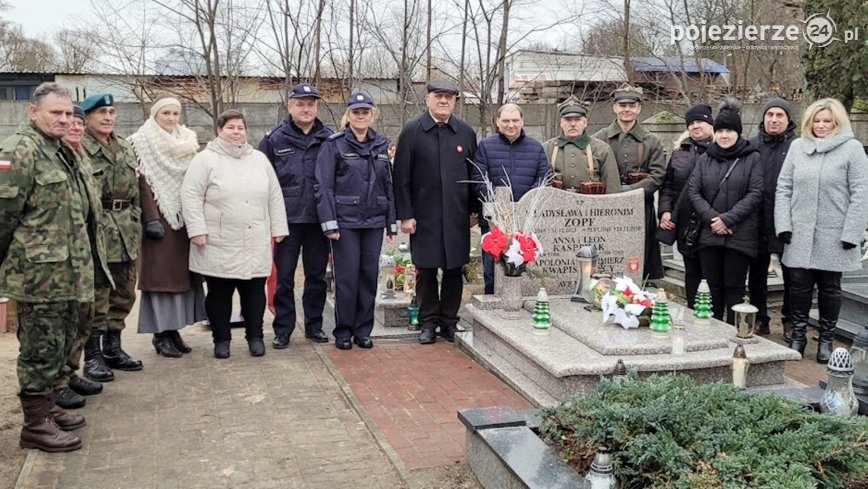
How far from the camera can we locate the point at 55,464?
13.6 ft

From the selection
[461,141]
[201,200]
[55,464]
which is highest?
[461,141]

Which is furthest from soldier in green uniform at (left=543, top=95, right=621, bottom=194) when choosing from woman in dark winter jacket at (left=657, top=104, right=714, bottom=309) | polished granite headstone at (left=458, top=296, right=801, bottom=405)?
polished granite headstone at (left=458, top=296, right=801, bottom=405)

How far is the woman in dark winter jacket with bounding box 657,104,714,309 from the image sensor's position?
21.6 ft

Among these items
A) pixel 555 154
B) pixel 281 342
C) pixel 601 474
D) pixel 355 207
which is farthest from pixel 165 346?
pixel 601 474

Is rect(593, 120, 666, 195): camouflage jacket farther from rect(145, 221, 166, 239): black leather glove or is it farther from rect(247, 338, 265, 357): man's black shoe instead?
rect(145, 221, 166, 239): black leather glove

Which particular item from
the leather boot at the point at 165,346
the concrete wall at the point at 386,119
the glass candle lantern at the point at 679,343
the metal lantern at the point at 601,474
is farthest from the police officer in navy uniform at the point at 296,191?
the concrete wall at the point at 386,119

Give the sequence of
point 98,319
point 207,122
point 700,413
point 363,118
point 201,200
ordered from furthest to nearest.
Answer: point 207,122, point 363,118, point 201,200, point 98,319, point 700,413

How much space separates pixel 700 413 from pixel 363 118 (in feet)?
11.9

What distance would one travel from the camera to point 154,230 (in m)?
5.72

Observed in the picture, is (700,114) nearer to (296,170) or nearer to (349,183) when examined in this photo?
(349,183)

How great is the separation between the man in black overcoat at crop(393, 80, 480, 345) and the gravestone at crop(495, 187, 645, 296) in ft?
1.69

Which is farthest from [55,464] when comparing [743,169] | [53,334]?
[743,169]

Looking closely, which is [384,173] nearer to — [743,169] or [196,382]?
[196,382]

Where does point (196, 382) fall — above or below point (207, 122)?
below
